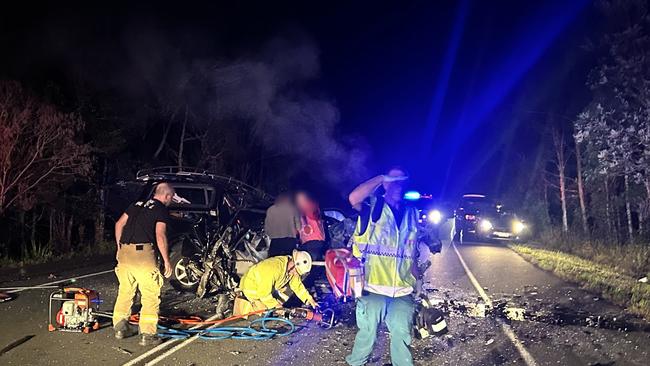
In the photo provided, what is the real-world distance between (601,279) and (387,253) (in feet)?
26.3

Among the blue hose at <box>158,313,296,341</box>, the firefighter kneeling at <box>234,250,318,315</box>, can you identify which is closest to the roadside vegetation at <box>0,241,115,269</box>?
the blue hose at <box>158,313,296,341</box>

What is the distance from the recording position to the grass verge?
27.5 ft

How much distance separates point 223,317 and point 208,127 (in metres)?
12.9

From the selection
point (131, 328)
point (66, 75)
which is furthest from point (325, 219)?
point (66, 75)

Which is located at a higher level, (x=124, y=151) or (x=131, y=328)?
(x=124, y=151)

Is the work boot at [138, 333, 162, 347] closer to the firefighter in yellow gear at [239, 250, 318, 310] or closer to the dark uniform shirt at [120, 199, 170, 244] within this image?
the dark uniform shirt at [120, 199, 170, 244]

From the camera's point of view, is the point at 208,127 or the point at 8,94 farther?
the point at 208,127

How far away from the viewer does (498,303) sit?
8289 mm

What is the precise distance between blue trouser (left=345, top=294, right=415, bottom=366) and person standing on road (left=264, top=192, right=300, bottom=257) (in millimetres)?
3567

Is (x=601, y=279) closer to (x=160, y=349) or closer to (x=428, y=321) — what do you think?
(x=428, y=321)

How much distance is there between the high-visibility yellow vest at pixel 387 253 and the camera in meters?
4.34

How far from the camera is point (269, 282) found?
21.5ft

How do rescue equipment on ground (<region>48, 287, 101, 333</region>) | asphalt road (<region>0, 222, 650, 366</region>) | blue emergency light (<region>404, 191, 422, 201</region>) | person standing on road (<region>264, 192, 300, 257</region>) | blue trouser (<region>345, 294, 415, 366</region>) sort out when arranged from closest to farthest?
blue trouser (<region>345, 294, 415, 366</region>) < blue emergency light (<region>404, 191, 422, 201</region>) < asphalt road (<region>0, 222, 650, 366</region>) < rescue equipment on ground (<region>48, 287, 101, 333</region>) < person standing on road (<region>264, 192, 300, 257</region>)

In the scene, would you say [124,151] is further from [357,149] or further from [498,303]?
[498,303]
